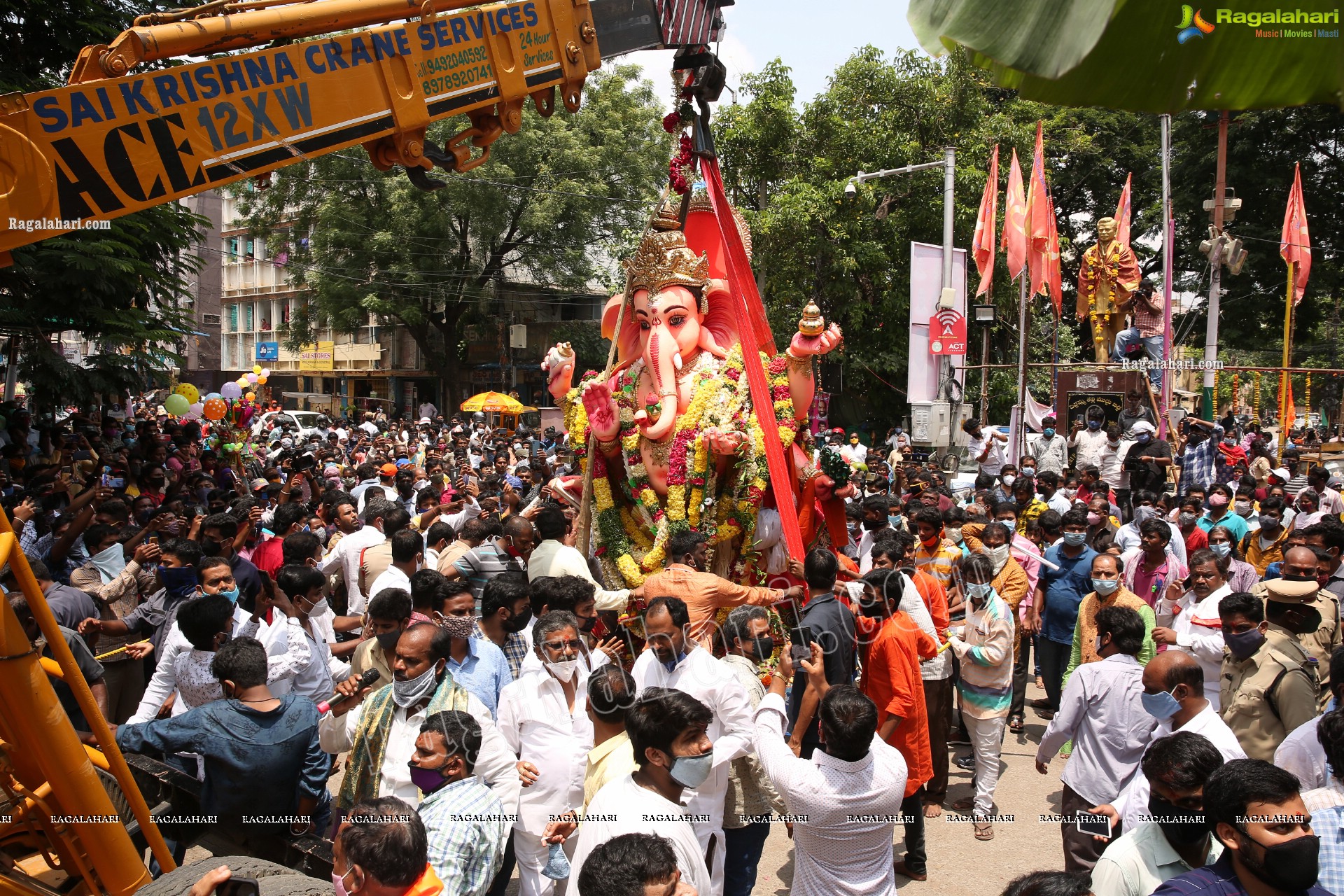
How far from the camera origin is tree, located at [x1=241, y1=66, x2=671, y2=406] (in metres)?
28.0

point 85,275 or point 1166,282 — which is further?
point 1166,282

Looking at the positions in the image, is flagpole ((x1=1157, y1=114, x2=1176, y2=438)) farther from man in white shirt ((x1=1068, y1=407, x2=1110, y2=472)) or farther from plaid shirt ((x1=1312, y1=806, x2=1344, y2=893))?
plaid shirt ((x1=1312, y1=806, x2=1344, y2=893))

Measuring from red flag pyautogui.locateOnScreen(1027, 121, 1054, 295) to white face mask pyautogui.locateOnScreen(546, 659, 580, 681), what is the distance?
13.8 meters

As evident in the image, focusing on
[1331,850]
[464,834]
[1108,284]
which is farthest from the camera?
[1108,284]

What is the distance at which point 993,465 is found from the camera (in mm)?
13320

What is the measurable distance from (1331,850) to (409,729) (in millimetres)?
2985

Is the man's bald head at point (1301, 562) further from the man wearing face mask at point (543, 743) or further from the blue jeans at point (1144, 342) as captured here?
the blue jeans at point (1144, 342)

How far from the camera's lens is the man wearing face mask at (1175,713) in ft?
Result: 12.4

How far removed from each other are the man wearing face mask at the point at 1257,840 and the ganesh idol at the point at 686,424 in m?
4.20

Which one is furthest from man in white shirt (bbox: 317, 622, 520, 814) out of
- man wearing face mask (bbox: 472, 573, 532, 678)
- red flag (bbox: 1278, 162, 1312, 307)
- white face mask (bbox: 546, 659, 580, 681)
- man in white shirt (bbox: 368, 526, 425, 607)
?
red flag (bbox: 1278, 162, 1312, 307)

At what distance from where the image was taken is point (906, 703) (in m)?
4.93

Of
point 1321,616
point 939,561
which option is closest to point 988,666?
point 939,561

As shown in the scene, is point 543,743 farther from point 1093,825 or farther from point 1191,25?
point 1191,25

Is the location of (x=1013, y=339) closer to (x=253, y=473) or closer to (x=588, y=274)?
(x=588, y=274)
